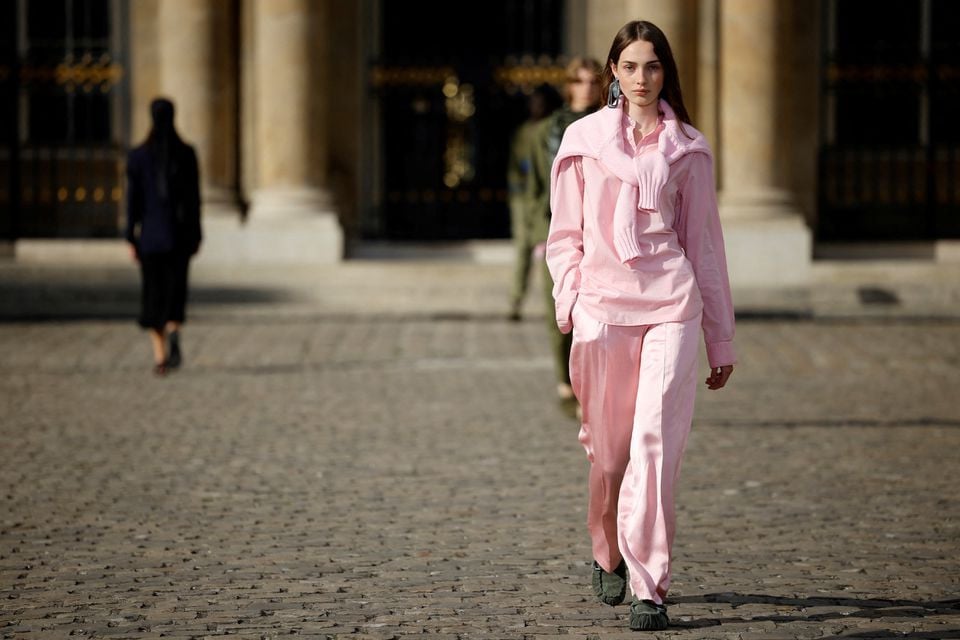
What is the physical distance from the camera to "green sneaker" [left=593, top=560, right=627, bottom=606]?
6.16 meters

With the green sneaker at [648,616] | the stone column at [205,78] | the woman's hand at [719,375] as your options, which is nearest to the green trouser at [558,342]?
the woman's hand at [719,375]

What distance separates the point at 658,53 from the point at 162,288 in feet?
25.3

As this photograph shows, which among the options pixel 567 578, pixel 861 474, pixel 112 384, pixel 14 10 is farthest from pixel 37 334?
pixel 567 578

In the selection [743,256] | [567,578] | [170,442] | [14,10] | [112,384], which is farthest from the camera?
[14,10]

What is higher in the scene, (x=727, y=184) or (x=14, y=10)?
(x=14, y=10)

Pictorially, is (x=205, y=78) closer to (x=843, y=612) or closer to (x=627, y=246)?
(x=627, y=246)

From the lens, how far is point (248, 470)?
9.16 m

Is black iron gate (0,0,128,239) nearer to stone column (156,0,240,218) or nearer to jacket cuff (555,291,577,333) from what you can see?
stone column (156,0,240,218)

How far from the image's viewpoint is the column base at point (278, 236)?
18.4 m

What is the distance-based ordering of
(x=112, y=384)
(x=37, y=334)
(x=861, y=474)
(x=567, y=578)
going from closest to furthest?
(x=567, y=578) → (x=861, y=474) → (x=112, y=384) → (x=37, y=334)

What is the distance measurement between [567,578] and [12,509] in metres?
2.62

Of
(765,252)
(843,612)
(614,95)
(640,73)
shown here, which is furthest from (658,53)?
(765,252)

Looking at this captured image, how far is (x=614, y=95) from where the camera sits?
19.4 feet

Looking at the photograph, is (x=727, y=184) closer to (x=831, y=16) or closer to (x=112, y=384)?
(x=831, y=16)
